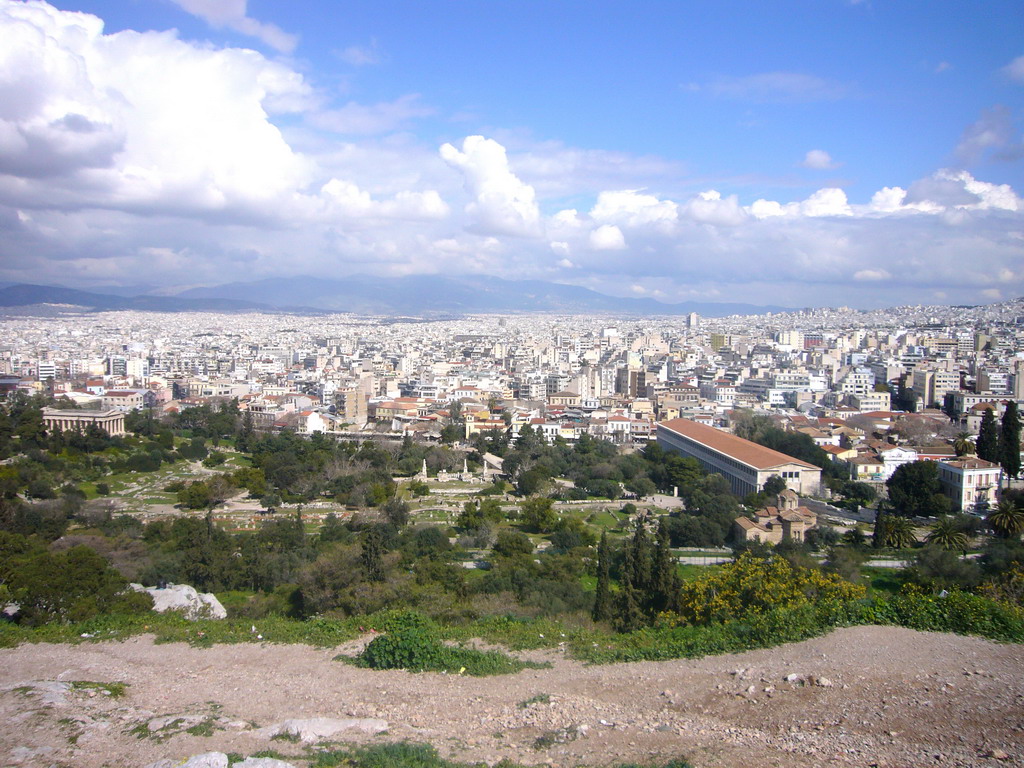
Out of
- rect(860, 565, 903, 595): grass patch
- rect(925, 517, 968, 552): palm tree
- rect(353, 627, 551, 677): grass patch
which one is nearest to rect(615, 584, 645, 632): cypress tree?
rect(353, 627, 551, 677): grass patch

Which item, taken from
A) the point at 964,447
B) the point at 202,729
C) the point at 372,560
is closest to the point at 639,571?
the point at 372,560

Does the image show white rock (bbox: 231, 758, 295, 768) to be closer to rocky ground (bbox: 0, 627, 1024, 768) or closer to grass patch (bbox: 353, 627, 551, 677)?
rocky ground (bbox: 0, 627, 1024, 768)

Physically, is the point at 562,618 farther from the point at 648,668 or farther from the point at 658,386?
the point at 658,386

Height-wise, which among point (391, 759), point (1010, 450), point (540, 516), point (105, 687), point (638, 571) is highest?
point (391, 759)

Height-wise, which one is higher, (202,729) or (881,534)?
(202,729)

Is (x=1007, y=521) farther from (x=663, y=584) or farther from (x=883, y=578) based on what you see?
(x=663, y=584)

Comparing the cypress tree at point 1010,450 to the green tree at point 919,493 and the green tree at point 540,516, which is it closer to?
the green tree at point 919,493

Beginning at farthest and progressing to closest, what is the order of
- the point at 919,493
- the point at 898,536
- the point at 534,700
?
the point at 919,493 → the point at 898,536 → the point at 534,700
